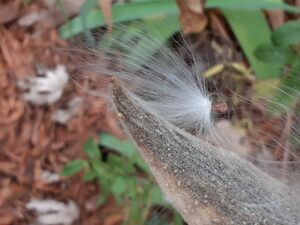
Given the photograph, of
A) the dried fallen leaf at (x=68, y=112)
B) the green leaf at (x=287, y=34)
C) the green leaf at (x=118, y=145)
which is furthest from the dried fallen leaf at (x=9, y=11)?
the green leaf at (x=287, y=34)

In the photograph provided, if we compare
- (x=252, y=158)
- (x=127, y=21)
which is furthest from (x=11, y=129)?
(x=252, y=158)

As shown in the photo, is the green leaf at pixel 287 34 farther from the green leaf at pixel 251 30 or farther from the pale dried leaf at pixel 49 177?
the pale dried leaf at pixel 49 177

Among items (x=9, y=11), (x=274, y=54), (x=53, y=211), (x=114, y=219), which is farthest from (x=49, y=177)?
(x=274, y=54)

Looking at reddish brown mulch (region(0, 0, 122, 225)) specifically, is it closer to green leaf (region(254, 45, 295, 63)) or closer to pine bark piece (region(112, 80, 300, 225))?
green leaf (region(254, 45, 295, 63))

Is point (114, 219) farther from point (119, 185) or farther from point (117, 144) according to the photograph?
point (119, 185)

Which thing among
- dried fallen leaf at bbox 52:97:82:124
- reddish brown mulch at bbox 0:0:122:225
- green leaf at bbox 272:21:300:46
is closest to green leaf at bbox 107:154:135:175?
reddish brown mulch at bbox 0:0:122:225

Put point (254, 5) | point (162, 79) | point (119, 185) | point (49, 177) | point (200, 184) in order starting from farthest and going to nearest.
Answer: point (49, 177) < point (254, 5) < point (119, 185) < point (162, 79) < point (200, 184)
